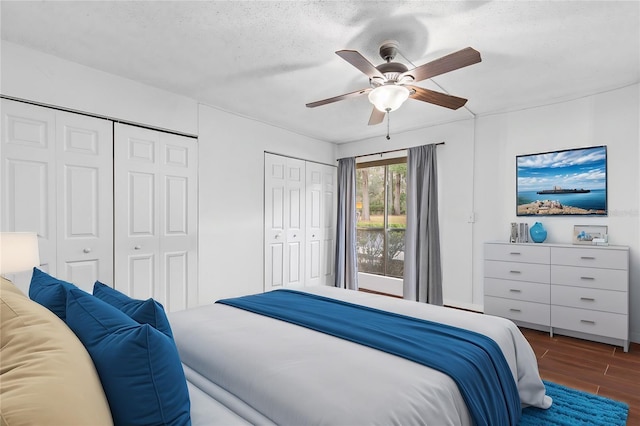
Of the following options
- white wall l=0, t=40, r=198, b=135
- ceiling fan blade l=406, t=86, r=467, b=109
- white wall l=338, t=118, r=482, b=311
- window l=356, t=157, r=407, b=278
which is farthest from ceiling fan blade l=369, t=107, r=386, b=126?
window l=356, t=157, r=407, b=278

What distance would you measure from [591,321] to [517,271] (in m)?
0.76

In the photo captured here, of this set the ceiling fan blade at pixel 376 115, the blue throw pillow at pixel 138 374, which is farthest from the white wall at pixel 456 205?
the blue throw pillow at pixel 138 374

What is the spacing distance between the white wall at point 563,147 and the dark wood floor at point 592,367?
22.7 inches

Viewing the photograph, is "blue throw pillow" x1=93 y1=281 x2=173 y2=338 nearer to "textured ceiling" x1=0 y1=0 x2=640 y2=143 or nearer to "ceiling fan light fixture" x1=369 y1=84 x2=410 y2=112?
"textured ceiling" x1=0 y1=0 x2=640 y2=143

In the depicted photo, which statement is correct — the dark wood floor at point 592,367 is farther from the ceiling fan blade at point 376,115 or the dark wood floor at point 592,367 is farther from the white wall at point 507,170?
the ceiling fan blade at point 376,115

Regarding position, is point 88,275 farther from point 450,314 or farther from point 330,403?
point 450,314

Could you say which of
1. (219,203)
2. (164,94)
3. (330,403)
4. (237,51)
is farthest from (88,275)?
(330,403)

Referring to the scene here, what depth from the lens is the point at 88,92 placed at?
2.97 meters

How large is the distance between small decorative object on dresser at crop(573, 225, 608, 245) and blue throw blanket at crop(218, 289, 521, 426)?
257cm

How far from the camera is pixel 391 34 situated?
94.0 inches

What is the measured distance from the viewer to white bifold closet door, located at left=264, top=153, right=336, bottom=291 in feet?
15.3

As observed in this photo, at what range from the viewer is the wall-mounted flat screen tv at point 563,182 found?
3.50 metres

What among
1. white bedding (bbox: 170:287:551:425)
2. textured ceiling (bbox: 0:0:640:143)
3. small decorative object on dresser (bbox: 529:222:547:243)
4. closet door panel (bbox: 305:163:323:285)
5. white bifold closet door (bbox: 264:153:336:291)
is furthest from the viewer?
closet door panel (bbox: 305:163:323:285)

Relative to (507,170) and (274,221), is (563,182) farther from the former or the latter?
(274,221)
